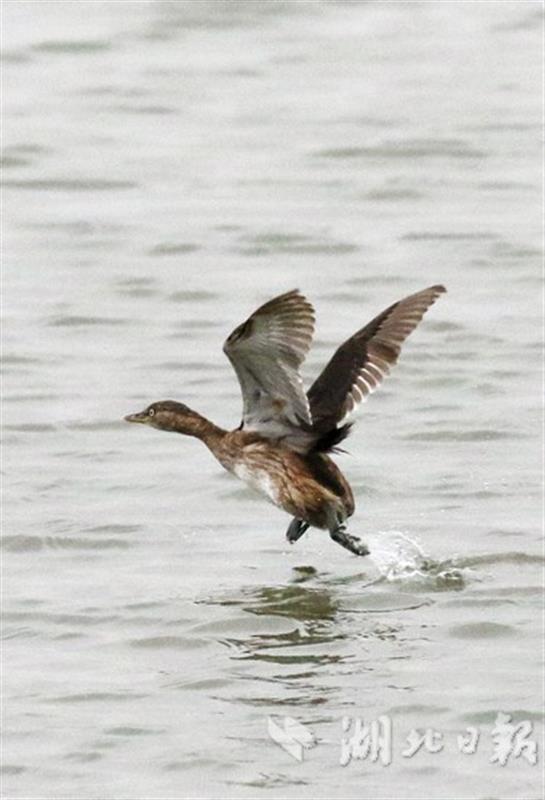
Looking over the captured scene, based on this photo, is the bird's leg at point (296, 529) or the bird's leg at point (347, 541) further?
the bird's leg at point (296, 529)

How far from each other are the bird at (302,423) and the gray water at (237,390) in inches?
11.4

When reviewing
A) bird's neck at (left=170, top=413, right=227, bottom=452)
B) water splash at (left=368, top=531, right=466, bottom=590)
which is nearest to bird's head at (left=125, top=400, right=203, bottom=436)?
bird's neck at (left=170, top=413, right=227, bottom=452)

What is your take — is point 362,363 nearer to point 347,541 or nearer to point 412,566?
point 347,541

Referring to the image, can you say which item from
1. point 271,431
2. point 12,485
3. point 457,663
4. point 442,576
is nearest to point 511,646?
point 457,663

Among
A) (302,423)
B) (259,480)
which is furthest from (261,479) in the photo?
(302,423)

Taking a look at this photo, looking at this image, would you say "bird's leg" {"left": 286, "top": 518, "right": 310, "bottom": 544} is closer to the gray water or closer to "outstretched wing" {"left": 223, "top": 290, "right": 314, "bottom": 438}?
the gray water

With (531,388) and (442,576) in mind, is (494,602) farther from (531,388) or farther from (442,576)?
(531,388)

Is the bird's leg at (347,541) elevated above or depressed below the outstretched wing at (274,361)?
below

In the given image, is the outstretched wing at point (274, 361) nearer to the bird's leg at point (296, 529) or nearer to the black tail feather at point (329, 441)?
the black tail feather at point (329, 441)

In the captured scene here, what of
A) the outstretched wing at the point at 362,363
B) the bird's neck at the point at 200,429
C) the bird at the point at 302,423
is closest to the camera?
the bird at the point at 302,423

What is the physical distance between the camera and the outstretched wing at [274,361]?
1022cm

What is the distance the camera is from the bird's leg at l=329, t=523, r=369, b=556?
11.0 metres

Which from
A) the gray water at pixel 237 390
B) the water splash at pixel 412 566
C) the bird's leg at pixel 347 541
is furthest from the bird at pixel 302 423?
the gray water at pixel 237 390

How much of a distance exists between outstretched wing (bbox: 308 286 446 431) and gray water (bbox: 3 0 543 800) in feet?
2.02
